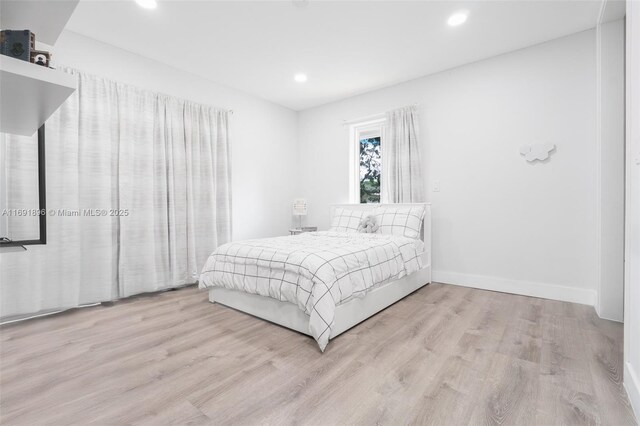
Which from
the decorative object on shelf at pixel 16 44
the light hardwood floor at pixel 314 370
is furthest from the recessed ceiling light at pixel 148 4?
the light hardwood floor at pixel 314 370

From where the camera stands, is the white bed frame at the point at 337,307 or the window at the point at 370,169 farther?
the window at the point at 370,169

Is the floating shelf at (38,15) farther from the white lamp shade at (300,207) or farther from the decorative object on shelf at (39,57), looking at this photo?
the white lamp shade at (300,207)

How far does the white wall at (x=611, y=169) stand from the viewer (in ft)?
7.78

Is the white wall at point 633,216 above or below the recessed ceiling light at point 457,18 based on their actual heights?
below

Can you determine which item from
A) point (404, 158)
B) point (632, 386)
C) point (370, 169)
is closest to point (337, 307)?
point (632, 386)

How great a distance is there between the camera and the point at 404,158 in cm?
373

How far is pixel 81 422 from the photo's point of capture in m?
1.27

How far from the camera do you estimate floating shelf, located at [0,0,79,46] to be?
0.74 meters

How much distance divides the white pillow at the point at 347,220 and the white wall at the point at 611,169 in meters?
2.23

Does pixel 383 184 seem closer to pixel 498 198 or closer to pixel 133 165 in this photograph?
pixel 498 198

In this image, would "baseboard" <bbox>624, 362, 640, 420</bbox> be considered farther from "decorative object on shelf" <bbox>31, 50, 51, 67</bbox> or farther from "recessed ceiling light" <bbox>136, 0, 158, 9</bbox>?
"recessed ceiling light" <bbox>136, 0, 158, 9</bbox>

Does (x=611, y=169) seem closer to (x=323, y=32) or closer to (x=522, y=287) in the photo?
(x=522, y=287)

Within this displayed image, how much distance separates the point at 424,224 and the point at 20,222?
151 inches

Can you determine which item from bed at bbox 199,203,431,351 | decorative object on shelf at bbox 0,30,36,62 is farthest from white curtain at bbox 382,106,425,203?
decorative object on shelf at bbox 0,30,36,62
